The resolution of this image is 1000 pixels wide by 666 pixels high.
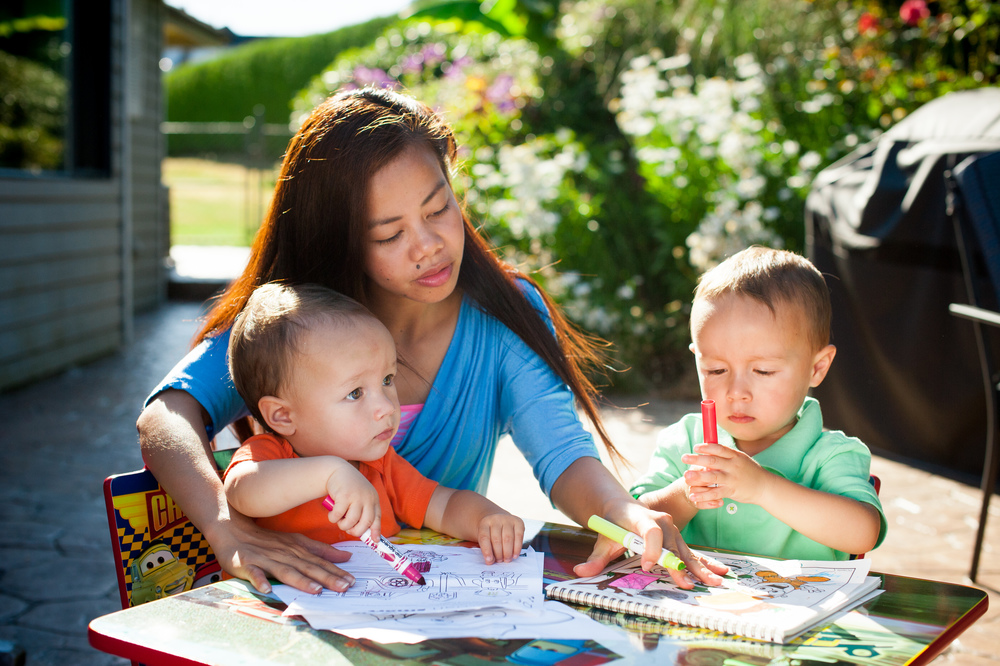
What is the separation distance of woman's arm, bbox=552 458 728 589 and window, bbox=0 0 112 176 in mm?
5244

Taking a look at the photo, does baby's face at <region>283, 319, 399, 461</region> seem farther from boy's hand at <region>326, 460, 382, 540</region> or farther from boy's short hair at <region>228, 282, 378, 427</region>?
boy's hand at <region>326, 460, 382, 540</region>

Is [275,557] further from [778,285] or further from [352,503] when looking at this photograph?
[778,285]

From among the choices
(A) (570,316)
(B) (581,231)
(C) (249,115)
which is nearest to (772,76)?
(B) (581,231)

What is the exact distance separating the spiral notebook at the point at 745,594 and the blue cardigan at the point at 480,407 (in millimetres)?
513

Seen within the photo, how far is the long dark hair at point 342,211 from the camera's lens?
63.9 inches

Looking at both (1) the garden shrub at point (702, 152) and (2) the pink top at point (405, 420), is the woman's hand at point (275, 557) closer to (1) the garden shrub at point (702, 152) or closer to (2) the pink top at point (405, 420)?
(2) the pink top at point (405, 420)

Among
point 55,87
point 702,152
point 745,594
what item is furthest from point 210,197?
point 745,594

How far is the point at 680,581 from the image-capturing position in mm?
1134

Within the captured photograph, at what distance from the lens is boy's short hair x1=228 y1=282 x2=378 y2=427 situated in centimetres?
139

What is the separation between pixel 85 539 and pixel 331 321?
8.08 feet

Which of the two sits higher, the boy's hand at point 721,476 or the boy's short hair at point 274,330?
the boy's short hair at point 274,330

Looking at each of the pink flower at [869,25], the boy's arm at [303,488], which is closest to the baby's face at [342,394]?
the boy's arm at [303,488]

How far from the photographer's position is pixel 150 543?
136 cm

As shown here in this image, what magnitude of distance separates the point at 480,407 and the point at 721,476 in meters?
0.68
